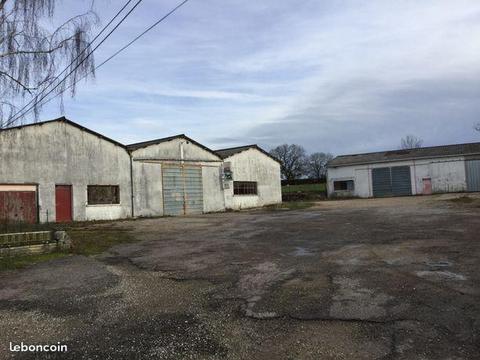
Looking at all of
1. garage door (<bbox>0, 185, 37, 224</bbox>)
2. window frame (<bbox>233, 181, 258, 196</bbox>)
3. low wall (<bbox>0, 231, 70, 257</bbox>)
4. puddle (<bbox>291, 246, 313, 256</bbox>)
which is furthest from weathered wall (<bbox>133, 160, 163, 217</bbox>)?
puddle (<bbox>291, 246, 313, 256</bbox>)

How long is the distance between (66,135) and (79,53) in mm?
9848

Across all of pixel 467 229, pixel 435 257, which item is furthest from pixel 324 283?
pixel 467 229

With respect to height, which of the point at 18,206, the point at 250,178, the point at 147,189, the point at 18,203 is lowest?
the point at 18,206

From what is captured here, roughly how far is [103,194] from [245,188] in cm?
1116

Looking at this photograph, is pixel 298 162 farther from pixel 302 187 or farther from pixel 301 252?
pixel 301 252

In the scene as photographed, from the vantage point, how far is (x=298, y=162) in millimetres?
77125

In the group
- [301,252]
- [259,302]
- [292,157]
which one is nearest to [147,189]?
[301,252]

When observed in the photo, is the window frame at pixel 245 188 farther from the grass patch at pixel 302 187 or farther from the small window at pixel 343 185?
the grass patch at pixel 302 187

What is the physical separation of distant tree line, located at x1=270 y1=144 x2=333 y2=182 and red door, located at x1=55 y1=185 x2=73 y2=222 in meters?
49.8

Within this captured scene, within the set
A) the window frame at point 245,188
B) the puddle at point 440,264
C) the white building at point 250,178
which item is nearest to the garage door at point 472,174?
the white building at point 250,178

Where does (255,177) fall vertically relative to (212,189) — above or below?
above

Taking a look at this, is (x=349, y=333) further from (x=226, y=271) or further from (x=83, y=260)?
(x=83, y=260)

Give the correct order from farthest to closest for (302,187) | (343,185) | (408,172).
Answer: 1. (302,187)
2. (343,185)
3. (408,172)

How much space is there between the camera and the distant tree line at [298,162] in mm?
Answer: 72906
